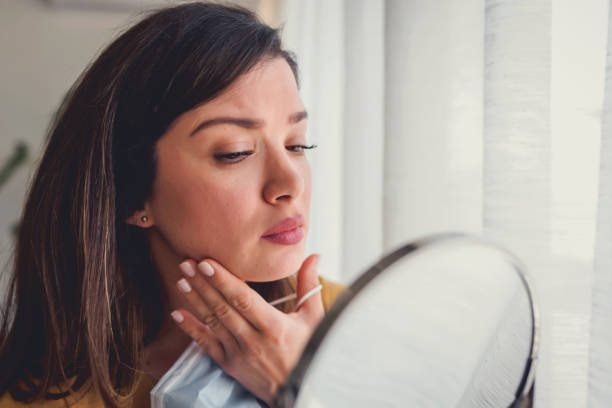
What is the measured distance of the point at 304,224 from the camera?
597 mm

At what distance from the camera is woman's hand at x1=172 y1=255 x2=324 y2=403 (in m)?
0.54

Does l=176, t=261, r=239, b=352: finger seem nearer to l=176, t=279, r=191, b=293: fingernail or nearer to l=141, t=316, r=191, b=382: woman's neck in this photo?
A: l=176, t=279, r=191, b=293: fingernail

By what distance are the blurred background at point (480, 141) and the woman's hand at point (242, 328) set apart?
0.88 ft

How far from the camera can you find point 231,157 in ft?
1.82

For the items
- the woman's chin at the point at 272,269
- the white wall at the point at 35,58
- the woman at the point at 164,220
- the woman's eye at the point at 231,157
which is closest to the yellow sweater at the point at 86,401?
the woman at the point at 164,220

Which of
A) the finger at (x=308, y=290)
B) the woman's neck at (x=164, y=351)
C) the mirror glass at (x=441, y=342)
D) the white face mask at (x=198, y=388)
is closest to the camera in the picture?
the mirror glass at (x=441, y=342)

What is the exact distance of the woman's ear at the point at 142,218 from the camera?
0.63 metres

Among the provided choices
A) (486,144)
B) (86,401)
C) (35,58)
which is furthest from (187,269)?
(35,58)

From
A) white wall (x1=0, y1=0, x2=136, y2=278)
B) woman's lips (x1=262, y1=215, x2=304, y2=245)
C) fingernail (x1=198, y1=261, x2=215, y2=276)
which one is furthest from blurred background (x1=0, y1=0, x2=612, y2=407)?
white wall (x1=0, y1=0, x2=136, y2=278)

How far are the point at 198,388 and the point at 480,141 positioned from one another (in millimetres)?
518

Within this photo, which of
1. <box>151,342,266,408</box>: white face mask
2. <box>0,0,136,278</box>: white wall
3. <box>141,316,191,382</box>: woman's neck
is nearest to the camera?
<box>151,342,266,408</box>: white face mask

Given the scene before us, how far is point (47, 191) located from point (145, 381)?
0.98 feet

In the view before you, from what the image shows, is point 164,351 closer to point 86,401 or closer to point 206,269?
point 86,401

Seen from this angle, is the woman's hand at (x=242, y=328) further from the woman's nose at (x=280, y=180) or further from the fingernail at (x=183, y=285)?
the woman's nose at (x=280, y=180)
